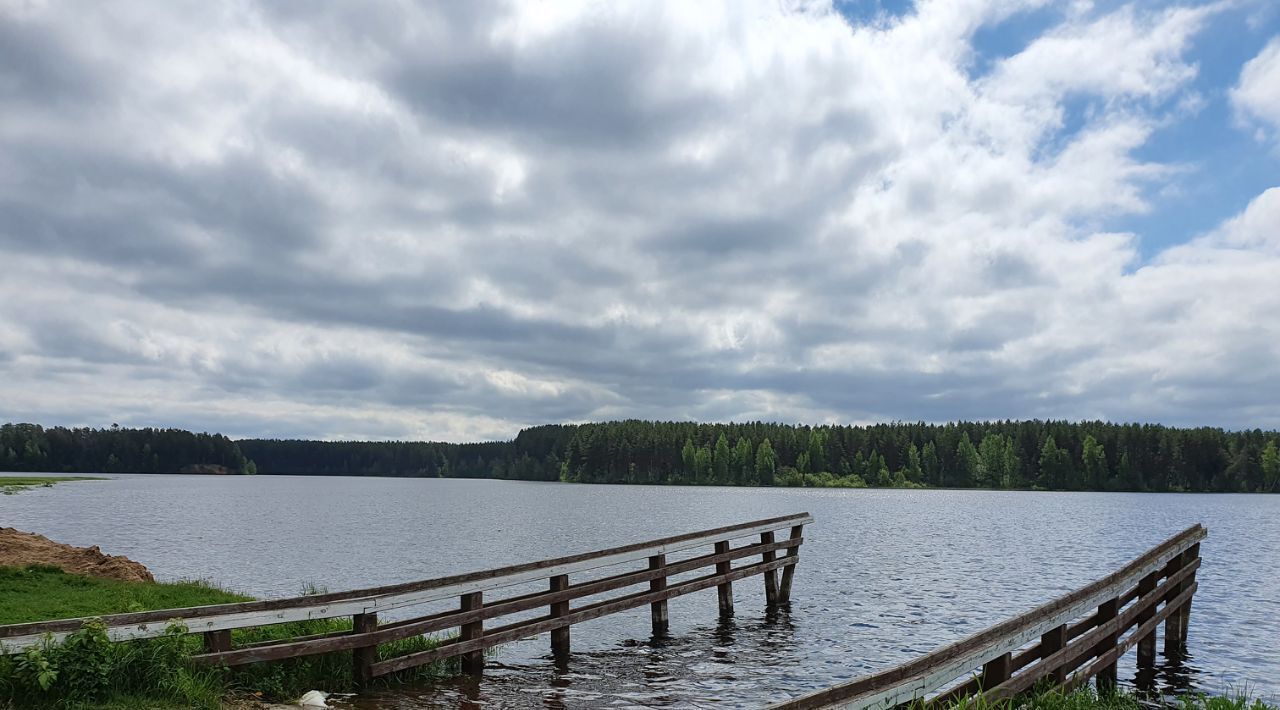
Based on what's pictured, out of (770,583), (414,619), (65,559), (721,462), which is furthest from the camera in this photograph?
(721,462)

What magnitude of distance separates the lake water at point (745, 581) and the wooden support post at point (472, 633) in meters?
0.35

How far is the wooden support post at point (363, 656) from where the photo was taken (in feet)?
46.9

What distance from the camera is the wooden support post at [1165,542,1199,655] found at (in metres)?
21.2

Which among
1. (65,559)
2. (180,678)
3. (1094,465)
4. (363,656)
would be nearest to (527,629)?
(363,656)

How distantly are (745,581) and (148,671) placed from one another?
25.7 m

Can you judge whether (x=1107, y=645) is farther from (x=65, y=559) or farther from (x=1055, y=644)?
(x=65, y=559)

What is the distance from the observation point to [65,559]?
79.2ft

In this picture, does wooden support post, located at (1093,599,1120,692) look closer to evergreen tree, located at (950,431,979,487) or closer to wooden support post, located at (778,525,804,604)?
wooden support post, located at (778,525,804,604)

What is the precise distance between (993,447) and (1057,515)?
94.5m

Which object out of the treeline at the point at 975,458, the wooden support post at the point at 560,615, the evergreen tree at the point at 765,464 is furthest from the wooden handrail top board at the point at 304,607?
the treeline at the point at 975,458

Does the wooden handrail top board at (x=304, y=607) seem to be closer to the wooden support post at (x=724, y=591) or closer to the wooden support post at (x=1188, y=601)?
the wooden support post at (x=724, y=591)

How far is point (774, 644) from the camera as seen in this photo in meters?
21.9

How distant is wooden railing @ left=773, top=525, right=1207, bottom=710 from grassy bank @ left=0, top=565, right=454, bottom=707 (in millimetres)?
8699

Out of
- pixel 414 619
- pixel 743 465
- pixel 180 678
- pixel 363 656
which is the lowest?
pixel 363 656
